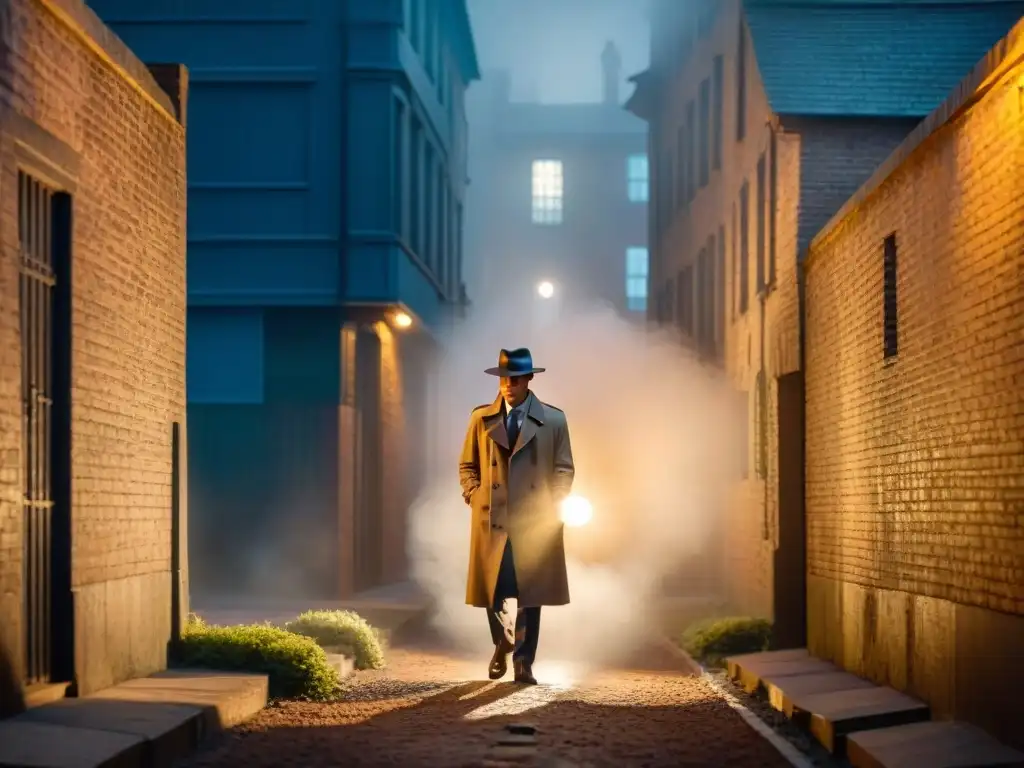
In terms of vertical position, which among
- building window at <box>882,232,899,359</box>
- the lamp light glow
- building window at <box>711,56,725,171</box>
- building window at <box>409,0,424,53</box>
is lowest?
the lamp light glow

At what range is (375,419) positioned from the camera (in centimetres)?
2361

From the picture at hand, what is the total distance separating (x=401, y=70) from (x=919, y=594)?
13491 mm

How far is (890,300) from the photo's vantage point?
11516 mm

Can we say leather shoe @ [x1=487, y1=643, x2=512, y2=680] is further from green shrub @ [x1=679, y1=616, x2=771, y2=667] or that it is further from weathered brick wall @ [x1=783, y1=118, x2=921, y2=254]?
weathered brick wall @ [x1=783, y1=118, x2=921, y2=254]

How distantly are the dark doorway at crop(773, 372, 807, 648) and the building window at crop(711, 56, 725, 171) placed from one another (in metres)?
8.04

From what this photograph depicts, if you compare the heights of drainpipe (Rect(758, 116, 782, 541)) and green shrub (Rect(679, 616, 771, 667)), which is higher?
drainpipe (Rect(758, 116, 782, 541))

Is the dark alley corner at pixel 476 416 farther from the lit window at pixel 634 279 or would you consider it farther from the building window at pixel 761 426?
the lit window at pixel 634 279

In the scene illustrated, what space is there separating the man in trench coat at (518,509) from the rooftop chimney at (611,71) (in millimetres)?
47827

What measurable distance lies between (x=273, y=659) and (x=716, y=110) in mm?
15063

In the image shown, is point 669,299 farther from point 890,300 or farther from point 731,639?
point 890,300

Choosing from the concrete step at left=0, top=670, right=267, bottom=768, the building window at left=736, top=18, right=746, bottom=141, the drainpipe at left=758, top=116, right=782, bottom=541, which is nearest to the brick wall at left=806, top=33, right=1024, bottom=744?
the drainpipe at left=758, top=116, right=782, bottom=541

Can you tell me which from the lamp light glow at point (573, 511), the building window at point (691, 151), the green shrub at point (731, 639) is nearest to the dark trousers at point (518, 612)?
the lamp light glow at point (573, 511)

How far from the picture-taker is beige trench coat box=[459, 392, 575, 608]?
11375 mm

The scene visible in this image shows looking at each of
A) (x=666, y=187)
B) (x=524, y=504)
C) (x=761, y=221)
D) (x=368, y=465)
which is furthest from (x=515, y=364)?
(x=666, y=187)
